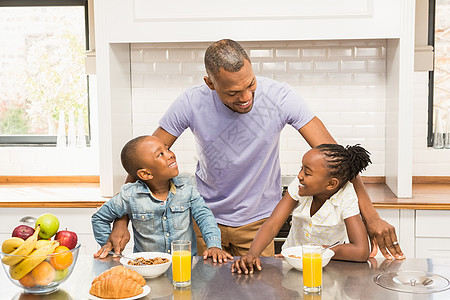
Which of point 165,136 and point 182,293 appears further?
point 165,136

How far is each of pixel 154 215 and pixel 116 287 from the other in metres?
0.61

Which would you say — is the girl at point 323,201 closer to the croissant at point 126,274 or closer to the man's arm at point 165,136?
the croissant at point 126,274

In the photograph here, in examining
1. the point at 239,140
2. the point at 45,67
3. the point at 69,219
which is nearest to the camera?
the point at 239,140

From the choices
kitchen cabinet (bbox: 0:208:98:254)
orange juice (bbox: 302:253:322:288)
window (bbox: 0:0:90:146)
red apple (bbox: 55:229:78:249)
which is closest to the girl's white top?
orange juice (bbox: 302:253:322:288)

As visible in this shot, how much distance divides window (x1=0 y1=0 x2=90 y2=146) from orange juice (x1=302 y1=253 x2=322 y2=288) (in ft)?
8.97

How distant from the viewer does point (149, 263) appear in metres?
1.92

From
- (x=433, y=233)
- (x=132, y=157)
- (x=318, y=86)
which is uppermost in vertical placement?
(x=318, y=86)

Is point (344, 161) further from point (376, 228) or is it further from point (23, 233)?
point (23, 233)

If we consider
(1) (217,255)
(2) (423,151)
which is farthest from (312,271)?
(2) (423,151)

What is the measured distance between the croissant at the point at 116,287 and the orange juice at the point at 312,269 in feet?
1.56

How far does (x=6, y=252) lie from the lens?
68.6 inches

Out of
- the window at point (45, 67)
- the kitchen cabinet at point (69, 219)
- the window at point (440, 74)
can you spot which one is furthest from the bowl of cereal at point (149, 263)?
the window at point (440, 74)

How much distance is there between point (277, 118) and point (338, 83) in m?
1.49

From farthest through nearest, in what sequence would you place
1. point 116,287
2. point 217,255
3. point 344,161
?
point 344,161, point 217,255, point 116,287
